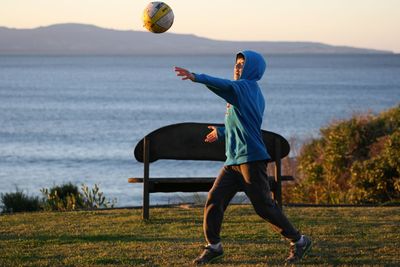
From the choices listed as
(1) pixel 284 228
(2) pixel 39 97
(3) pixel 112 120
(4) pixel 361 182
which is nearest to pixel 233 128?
(1) pixel 284 228

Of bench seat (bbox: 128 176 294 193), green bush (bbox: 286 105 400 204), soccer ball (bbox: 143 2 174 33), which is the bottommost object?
green bush (bbox: 286 105 400 204)

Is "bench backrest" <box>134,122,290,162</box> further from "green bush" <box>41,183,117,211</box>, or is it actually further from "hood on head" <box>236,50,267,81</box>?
"green bush" <box>41,183,117,211</box>

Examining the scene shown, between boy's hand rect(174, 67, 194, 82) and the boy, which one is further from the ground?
boy's hand rect(174, 67, 194, 82)

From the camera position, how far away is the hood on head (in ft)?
28.7

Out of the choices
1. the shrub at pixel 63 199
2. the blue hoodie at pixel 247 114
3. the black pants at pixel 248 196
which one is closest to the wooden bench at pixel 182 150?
the black pants at pixel 248 196

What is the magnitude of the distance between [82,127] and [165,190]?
5154 centimetres

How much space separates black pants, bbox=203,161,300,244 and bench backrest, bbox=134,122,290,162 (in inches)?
106

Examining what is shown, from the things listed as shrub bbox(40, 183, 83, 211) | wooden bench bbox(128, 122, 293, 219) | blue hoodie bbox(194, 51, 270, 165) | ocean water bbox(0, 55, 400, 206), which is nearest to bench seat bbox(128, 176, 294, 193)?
wooden bench bbox(128, 122, 293, 219)

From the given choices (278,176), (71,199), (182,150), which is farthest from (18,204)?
(278,176)

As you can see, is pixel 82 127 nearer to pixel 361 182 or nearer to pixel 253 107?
pixel 361 182

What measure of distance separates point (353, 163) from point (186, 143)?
7734 millimetres

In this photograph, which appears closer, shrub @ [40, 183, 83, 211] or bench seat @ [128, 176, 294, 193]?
bench seat @ [128, 176, 294, 193]

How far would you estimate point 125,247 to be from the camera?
978 cm

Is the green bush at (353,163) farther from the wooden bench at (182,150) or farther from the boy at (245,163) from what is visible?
the boy at (245,163)
